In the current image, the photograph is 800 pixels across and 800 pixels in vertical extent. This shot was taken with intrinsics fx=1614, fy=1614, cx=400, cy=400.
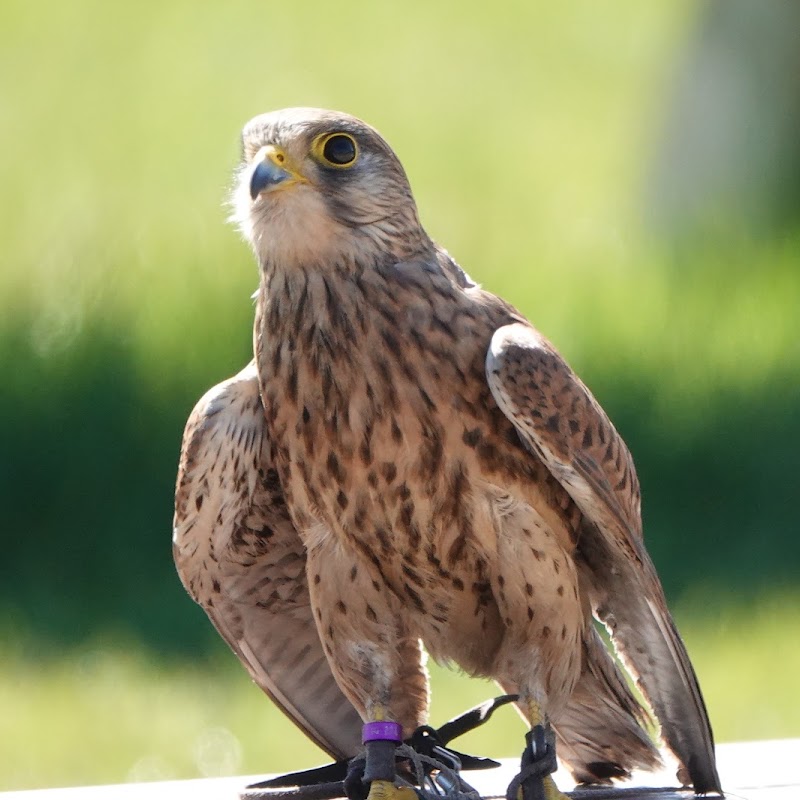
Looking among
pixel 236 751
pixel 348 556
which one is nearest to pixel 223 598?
pixel 348 556

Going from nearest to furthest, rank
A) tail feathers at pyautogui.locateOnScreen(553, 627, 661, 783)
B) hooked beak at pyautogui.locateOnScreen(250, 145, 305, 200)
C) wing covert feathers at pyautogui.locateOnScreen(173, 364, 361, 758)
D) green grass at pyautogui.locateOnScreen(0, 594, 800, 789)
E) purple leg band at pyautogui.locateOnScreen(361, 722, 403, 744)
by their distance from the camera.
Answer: hooked beak at pyautogui.locateOnScreen(250, 145, 305, 200) → purple leg band at pyautogui.locateOnScreen(361, 722, 403, 744) → wing covert feathers at pyautogui.locateOnScreen(173, 364, 361, 758) → tail feathers at pyautogui.locateOnScreen(553, 627, 661, 783) → green grass at pyautogui.locateOnScreen(0, 594, 800, 789)

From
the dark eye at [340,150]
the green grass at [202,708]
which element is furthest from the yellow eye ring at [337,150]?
the green grass at [202,708]

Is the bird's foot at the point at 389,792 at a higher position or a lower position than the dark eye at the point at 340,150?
lower

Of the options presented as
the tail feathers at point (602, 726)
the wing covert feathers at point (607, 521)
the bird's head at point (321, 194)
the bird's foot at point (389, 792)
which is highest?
the bird's head at point (321, 194)

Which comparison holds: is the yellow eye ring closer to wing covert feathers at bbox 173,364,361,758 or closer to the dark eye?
the dark eye

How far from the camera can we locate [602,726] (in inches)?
138

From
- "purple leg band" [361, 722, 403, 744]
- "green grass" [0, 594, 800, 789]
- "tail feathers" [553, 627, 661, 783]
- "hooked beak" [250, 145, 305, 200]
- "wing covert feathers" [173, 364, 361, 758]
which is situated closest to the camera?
"hooked beak" [250, 145, 305, 200]

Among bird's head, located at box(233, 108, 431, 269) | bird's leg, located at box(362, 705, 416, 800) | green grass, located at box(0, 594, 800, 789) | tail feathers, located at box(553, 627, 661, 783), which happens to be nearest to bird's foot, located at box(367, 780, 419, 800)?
bird's leg, located at box(362, 705, 416, 800)

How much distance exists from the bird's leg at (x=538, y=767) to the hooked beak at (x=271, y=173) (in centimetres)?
113

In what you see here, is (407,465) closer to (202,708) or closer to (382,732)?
(382,732)

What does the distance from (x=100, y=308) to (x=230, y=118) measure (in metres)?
2.30

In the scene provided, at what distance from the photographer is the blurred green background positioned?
223 inches

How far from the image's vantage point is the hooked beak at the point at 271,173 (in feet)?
9.71

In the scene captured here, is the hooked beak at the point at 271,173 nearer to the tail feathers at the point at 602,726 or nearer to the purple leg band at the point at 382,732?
the purple leg band at the point at 382,732
